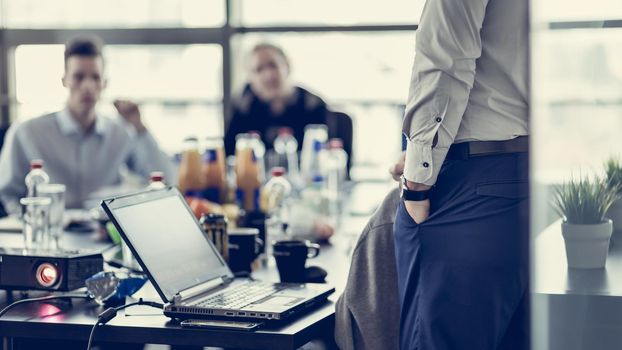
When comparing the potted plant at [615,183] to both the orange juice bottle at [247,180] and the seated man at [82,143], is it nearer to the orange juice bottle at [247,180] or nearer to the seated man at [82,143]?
the orange juice bottle at [247,180]

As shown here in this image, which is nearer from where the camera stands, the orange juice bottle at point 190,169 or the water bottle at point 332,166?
the orange juice bottle at point 190,169

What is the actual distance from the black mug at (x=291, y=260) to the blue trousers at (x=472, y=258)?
0.37 meters

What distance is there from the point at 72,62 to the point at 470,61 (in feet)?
7.56

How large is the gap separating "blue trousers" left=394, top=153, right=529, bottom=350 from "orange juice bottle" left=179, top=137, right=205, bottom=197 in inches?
50.5

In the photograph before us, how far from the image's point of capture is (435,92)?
1629 mm

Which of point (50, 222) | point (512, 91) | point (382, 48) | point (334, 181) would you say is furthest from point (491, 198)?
point (382, 48)

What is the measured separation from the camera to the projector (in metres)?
1.82

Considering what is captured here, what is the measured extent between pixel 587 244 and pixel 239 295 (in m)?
0.66

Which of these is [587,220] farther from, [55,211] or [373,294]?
[55,211]

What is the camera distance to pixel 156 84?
17.9 ft

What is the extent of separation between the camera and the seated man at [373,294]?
170 centimetres

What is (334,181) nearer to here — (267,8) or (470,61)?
(470,61)

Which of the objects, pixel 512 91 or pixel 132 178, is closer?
pixel 512 91

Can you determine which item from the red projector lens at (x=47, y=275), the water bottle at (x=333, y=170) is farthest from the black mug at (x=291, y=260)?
the water bottle at (x=333, y=170)
